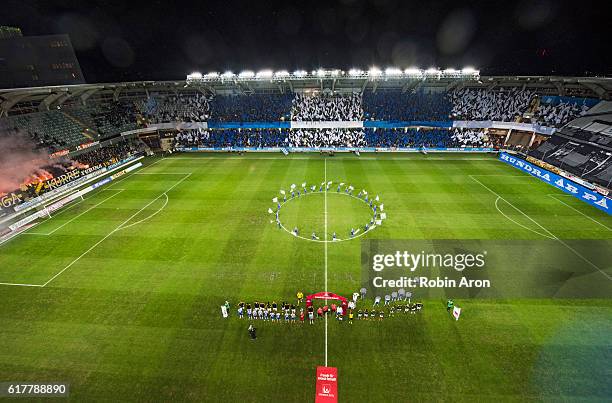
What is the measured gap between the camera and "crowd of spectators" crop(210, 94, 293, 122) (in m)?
56.7

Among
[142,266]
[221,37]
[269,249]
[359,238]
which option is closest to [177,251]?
[142,266]

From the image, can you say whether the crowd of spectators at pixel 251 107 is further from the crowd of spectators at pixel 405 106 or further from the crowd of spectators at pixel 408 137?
the crowd of spectators at pixel 408 137

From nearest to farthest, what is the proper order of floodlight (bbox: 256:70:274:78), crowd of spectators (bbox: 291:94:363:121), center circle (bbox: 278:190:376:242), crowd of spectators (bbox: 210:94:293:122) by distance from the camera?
1. center circle (bbox: 278:190:376:242)
2. floodlight (bbox: 256:70:274:78)
3. crowd of spectators (bbox: 291:94:363:121)
4. crowd of spectators (bbox: 210:94:293:122)

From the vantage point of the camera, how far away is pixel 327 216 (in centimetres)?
2906

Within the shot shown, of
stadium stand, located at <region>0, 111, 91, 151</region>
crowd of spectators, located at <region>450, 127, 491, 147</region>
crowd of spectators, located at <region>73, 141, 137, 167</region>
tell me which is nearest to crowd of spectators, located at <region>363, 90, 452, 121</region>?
crowd of spectators, located at <region>450, 127, 491, 147</region>

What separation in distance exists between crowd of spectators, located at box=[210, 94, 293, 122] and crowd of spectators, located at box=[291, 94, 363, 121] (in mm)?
1914

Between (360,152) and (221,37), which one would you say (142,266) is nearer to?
(360,152)

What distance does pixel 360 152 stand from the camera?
5203 centimetres

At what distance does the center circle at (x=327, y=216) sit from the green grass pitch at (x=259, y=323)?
27 centimetres

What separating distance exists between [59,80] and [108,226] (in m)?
51.9

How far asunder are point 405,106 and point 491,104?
14924mm

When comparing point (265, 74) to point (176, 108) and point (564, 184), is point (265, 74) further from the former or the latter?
point (564, 184)

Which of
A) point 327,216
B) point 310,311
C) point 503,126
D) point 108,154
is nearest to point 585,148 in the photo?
point 503,126

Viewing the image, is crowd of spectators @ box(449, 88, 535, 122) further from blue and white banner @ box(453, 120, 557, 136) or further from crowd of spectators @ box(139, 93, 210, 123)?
crowd of spectators @ box(139, 93, 210, 123)
